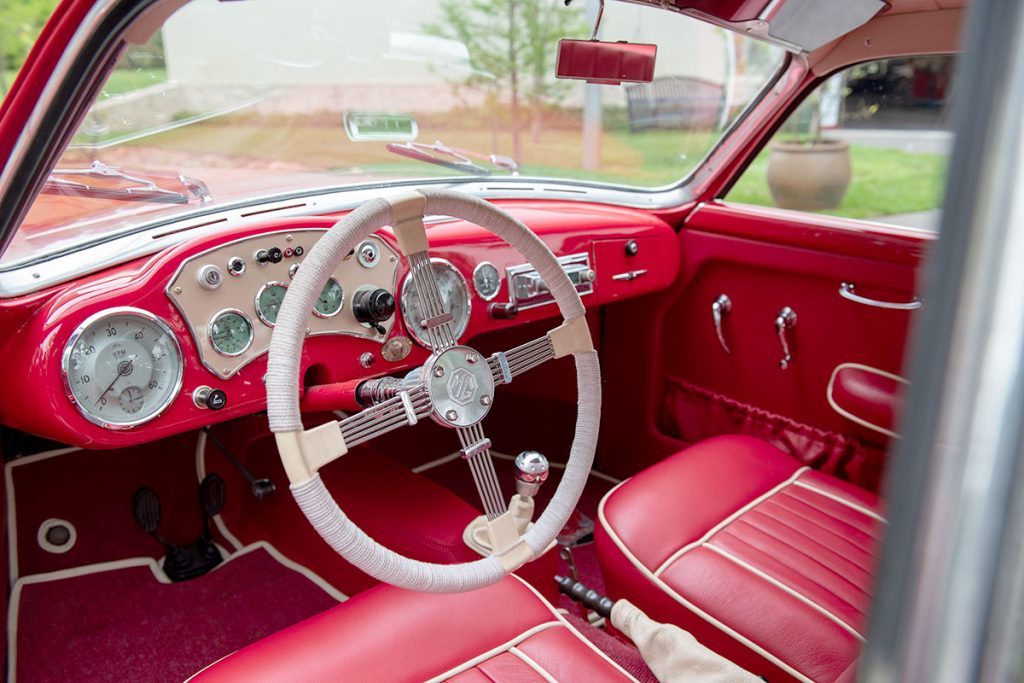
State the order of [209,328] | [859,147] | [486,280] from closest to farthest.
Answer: [209,328], [486,280], [859,147]

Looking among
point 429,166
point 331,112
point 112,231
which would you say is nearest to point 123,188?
point 112,231

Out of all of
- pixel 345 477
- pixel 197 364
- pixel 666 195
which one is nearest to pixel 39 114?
pixel 197 364

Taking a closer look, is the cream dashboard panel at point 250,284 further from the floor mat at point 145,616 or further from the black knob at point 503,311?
the floor mat at point 145,616

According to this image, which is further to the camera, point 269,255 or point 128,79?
point 269,255

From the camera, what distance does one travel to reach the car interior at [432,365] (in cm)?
124

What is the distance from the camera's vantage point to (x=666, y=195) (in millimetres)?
2613

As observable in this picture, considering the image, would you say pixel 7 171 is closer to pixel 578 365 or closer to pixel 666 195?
pixel 578 365

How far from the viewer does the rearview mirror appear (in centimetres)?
169

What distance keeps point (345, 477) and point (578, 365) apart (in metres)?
1.02

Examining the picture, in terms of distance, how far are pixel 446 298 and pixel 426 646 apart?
839 millimetres

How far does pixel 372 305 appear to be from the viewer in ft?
5.56

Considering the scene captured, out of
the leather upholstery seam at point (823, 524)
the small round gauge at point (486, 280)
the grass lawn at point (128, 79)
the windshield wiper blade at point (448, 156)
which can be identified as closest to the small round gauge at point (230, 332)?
the grass lawn at point (128, 79)

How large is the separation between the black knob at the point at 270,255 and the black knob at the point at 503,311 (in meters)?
0.55

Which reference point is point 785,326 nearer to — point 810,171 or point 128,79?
point 128,79
